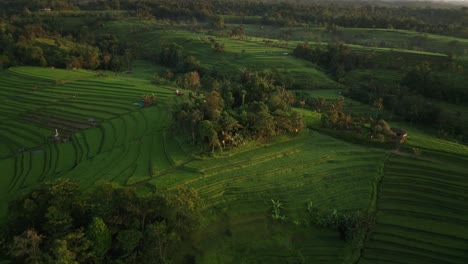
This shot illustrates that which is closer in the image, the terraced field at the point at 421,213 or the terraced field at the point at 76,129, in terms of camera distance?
the terraced field at the point at 421,213

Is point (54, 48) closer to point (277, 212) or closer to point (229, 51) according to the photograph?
A: point (229, 51)

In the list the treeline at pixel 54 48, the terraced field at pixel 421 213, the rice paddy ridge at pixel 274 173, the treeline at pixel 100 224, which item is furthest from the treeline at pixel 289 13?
the treeline at pixel 100 224

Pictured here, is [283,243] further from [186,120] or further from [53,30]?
[53,30]

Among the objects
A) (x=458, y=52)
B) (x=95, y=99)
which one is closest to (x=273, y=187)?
(x=95, y=99)

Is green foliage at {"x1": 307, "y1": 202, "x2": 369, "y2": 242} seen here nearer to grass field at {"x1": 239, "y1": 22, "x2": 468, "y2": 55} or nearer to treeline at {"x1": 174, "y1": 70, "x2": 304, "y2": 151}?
treeline at {"x1": 174, "y1": 70, "x2": 304, "y2": 151}

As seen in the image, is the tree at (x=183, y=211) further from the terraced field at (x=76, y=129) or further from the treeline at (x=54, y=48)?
the treeline at (x=54, y=48)

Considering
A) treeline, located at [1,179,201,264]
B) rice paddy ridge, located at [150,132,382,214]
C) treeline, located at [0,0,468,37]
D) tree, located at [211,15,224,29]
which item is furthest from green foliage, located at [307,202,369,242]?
tree, located at [211,15,224,29]
